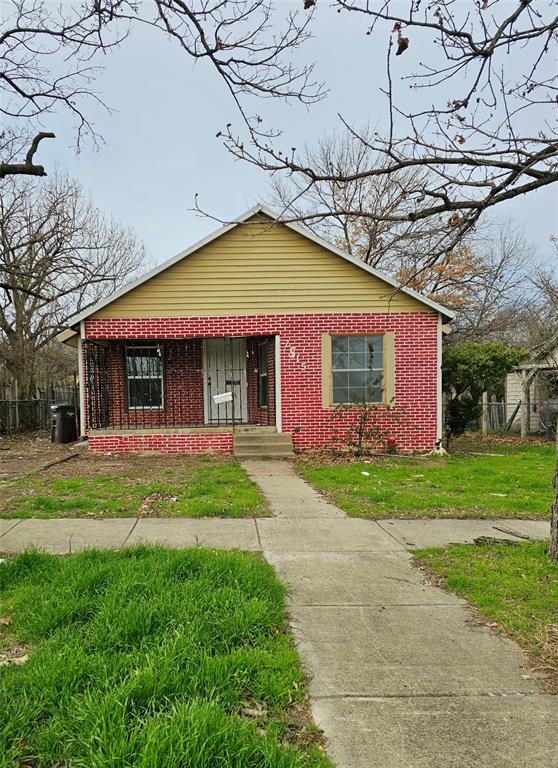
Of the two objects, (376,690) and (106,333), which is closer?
(376,690)

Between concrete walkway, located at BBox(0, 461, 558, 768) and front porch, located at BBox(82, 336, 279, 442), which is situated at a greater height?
front porch, located at BBox(82, 336, 279, 442)

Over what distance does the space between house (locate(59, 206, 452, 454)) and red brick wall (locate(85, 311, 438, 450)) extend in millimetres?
23

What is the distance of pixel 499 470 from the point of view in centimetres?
977

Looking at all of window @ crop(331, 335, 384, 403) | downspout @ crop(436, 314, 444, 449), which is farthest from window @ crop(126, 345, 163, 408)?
downspout @ crop(436, 314, 444, 449)

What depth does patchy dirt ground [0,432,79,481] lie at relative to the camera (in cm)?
1011

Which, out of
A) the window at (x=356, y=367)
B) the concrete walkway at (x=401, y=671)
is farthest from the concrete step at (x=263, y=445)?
the concrete walkway at (x=401, y=671)

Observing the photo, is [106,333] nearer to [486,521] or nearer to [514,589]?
[486,521]

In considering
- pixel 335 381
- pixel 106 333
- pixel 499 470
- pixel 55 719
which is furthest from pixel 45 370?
pixel 55 719

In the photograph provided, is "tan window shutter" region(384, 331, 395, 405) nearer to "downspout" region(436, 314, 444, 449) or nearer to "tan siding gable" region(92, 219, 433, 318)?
"tan siding gable" region(92, 219, 433, 318)

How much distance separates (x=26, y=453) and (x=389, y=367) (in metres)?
9.39

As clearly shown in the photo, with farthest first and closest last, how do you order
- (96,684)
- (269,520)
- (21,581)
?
(269,520) < (21,581) < (96,684)

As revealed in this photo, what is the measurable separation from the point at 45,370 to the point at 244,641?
89.1 ft

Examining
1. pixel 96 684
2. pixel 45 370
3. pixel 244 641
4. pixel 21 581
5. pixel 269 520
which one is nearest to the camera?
pixel 96 684

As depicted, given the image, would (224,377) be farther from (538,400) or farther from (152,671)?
(538,400)
